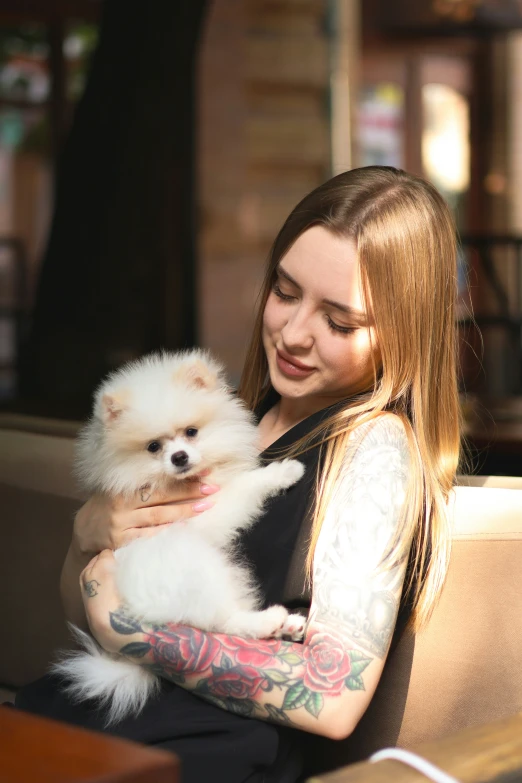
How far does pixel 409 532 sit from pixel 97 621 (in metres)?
0.52

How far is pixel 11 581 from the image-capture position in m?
2.35

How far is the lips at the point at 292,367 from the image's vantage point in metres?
1.74

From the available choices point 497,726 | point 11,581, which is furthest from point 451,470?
point 11,581

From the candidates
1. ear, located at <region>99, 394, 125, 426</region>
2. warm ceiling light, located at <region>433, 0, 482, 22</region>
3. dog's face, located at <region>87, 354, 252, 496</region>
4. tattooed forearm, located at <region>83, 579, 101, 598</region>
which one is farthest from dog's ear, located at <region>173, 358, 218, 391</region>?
warm ceiling light, located at <region>433, 0, 482, 22</region>

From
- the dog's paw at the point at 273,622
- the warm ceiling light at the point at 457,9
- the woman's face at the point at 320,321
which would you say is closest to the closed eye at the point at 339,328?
the woman's face at the point at 320,321

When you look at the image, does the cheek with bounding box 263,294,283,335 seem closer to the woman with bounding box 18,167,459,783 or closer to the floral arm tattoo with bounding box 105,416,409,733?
the woman with bounding box 18,167,459,783

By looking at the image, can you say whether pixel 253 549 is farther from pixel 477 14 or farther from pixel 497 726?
pixel 477 14

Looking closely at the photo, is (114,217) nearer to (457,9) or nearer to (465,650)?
(457,9)

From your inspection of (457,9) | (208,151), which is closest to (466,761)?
(208,151)

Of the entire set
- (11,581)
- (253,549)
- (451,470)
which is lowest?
(11,581)

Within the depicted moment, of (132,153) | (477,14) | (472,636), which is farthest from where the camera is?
(477,14)

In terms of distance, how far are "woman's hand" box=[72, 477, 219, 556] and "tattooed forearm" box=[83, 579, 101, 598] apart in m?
0.10

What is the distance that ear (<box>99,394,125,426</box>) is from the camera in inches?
72.0

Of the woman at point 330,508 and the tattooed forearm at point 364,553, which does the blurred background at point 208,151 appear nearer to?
the woman at point 330,508
